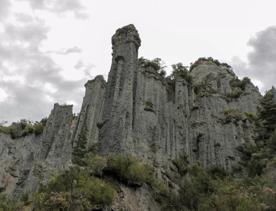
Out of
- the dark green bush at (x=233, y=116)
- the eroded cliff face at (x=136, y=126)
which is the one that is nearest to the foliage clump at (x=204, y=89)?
the eroded cliff face at (x=136, y=126)

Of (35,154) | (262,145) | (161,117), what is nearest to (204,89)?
(161,117)

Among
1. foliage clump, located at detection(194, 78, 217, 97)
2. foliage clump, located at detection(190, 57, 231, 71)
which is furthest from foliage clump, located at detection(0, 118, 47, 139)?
foliage clump, located at detection(190, 57, 231, 71)

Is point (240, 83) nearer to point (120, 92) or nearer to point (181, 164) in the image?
point (181, 164)

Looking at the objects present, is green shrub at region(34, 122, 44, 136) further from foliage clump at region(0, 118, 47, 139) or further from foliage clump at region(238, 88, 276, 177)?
foliage clump at region(238, 88, 276, 177)

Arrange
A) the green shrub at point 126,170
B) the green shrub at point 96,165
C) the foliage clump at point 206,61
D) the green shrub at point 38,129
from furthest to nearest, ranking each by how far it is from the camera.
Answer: the foliage clump at point 206,61 → the green shrub at point 38,129 → the green shrub at point 126,170 → the green shrub at point 96,165

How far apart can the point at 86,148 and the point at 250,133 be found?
556 inches

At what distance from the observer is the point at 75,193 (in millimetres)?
17297

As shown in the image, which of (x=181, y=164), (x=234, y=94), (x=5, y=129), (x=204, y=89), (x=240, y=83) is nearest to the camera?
(x=181, y=164)

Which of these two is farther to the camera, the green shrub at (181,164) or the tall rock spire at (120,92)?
the green shrub at (181,164)

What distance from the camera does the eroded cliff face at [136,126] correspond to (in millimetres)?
26844

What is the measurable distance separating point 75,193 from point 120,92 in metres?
11.6

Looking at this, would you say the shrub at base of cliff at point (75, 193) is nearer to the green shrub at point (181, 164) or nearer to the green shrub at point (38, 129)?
the green shrub at point (181, 164)

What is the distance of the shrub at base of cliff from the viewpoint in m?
16.8

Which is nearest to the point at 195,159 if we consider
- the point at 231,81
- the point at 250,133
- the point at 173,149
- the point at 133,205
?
the point at 173,149
